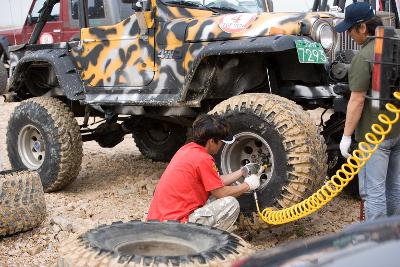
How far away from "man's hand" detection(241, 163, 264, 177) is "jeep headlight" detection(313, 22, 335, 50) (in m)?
1.09

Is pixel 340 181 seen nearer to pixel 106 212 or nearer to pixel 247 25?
pixel 247 25

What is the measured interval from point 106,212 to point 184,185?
1.70 metres

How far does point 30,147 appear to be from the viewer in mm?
6621

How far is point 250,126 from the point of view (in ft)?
14.7

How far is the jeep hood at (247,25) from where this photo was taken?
4723mm

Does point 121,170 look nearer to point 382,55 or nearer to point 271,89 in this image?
point 271,89

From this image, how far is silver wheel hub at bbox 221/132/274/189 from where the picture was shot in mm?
4535

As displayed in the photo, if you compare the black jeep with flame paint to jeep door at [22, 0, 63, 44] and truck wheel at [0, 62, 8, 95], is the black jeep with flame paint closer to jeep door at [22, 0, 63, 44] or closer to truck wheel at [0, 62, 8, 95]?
jeep door at [22, 0, 63, 44]

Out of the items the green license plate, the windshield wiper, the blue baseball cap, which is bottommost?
the green license plate

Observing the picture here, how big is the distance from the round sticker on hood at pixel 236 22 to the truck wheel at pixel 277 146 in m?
0.63

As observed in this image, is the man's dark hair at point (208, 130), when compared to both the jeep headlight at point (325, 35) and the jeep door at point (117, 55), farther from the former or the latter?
the jeep door at point (117, 55)

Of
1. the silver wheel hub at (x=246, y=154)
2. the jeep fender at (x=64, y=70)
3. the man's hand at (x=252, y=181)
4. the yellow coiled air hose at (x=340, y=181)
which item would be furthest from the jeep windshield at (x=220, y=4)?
the yellow coiled air hose at (x=340, y=181)

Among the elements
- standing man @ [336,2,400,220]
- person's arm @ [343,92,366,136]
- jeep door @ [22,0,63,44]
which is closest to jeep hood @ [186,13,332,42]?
standing man @ [336,2,400,220]

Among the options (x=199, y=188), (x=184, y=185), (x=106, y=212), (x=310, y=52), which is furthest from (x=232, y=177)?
(x=106, y=212)
